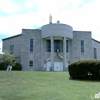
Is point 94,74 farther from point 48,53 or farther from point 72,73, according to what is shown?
point 48,53

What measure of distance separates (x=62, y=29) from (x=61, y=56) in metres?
6.07

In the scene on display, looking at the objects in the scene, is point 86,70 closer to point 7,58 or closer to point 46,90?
point 46,90

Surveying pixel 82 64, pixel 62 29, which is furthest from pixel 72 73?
pixel 62 29

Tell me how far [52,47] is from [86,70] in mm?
25142

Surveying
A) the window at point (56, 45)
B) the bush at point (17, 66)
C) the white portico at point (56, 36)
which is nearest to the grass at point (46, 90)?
the white portico at point (56, 36)

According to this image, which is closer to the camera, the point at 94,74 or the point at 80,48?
the point at 94,74

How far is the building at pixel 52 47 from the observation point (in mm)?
42688

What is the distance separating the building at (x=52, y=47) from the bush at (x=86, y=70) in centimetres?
2405

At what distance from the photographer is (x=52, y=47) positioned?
1667 inches

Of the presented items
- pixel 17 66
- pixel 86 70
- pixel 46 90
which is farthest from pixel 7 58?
pixel 46 90

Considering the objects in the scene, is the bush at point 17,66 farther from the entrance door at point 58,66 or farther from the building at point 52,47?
the entrance door at point 58,66

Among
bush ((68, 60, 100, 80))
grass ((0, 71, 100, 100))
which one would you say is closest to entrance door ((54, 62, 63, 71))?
bush ((68, 60, 100, 80))

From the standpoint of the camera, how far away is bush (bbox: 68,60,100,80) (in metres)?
17.3

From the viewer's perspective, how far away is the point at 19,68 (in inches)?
1679
